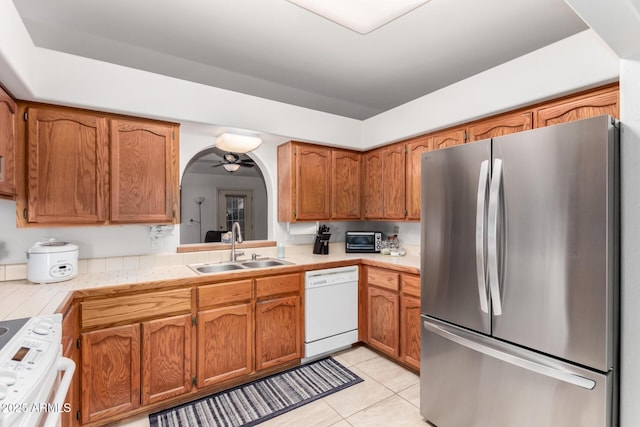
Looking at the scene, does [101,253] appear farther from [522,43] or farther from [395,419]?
[522,43]

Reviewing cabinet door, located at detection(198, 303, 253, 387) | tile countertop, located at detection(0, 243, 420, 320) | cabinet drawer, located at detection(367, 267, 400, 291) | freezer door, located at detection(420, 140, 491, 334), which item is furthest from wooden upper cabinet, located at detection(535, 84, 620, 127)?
cabinet door, located at detection(198, 303, 253, 387)

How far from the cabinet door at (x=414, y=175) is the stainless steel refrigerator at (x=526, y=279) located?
97 cm

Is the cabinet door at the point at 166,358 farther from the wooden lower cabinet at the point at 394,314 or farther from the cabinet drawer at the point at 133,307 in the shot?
the wooden lower cabinet at the point at 394,314

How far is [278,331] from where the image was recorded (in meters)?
2.56

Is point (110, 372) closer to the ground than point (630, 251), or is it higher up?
closer to the ground

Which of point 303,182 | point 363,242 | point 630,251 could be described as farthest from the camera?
point 363,242

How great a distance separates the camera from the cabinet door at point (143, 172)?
7.24 feet

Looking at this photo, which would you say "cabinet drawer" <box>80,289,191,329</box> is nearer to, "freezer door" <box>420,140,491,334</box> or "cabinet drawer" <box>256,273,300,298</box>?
"cabinet drawer" <box>256,273,300,298</box>

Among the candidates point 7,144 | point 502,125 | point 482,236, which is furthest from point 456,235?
point 7,144

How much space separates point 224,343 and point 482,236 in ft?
6.27

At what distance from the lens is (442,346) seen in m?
1.88

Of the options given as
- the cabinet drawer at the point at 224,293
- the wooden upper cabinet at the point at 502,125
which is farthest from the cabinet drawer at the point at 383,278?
the wooden upper cabinet at the point at 502,125

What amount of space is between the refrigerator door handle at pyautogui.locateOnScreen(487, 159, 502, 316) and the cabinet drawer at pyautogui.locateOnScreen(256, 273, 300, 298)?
1.54 meters

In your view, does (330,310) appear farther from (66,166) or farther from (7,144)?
(7,144)
